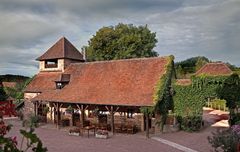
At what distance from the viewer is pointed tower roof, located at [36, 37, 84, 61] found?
33.3 meters

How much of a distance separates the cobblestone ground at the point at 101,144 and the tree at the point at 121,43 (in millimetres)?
24255

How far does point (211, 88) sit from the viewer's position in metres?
23.7

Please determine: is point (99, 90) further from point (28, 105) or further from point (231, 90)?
point (28, 105)

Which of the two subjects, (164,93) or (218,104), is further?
(218,104)

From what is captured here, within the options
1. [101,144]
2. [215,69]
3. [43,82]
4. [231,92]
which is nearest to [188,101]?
[231,92]

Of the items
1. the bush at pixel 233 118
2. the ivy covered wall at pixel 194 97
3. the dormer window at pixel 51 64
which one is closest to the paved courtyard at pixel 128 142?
the ivy covered wall at pixel 194 97

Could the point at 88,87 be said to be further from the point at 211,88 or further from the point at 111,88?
→ the point at 211,88

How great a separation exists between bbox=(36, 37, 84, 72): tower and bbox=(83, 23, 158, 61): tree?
450 inches

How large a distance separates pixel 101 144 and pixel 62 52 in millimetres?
16489

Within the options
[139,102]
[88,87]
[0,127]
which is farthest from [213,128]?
[0,127]

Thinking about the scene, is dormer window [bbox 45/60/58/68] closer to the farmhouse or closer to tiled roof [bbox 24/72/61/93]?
the farmhouse

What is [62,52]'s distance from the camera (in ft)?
110

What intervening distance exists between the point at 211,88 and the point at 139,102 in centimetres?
558

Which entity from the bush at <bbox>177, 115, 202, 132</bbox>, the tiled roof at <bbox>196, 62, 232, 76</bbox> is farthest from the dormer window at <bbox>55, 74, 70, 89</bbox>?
the tiled roof at <bbox>196, 62, 232, 76</bbox>
